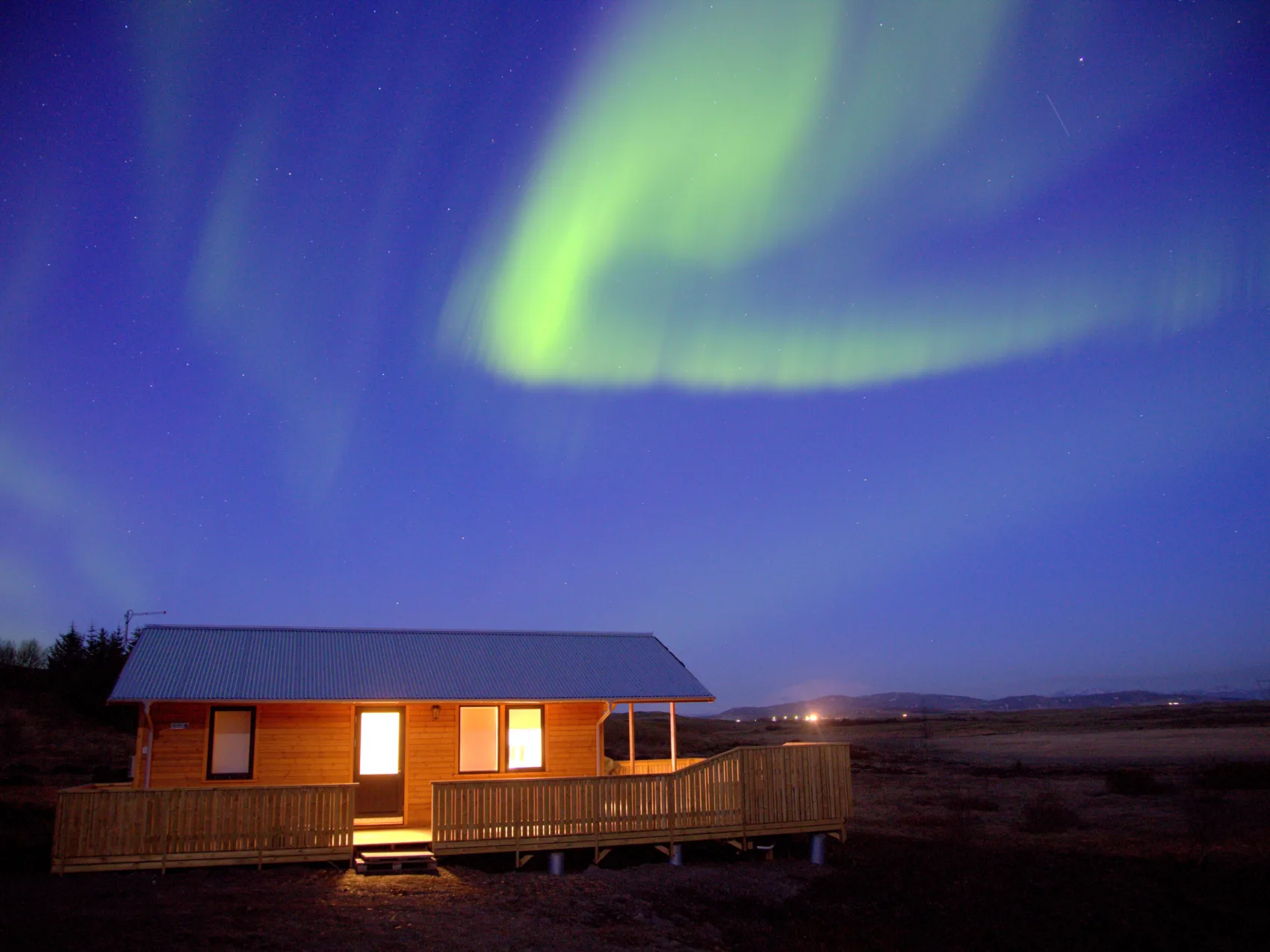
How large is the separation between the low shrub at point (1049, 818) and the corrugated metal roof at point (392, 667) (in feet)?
37.8

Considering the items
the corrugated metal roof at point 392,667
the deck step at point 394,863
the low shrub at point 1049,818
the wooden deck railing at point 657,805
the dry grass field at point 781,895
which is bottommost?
the low shrub at point 1049,818

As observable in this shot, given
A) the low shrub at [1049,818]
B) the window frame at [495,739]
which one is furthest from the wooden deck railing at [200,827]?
the low shrub at [1049,818]

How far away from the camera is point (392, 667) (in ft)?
66.3

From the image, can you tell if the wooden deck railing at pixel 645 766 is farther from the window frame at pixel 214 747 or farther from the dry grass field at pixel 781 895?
the window frame at pixel 214 747

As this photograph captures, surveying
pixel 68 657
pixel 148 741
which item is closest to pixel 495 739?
pixel 148 741

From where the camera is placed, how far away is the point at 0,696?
51.1 metres

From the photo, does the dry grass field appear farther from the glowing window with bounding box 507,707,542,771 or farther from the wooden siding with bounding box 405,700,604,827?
the glowing window with bounding box 507,707,542,771

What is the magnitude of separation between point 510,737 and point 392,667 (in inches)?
112

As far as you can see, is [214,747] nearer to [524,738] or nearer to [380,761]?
[380,761]

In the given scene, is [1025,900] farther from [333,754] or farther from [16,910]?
[16,910]

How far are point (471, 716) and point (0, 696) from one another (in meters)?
43.7

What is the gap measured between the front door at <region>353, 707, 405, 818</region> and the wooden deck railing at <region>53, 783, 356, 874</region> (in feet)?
9.88

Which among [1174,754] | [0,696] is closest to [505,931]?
[1174,754]

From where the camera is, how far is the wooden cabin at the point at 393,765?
15.4 metres
